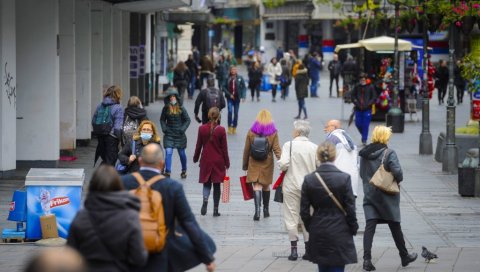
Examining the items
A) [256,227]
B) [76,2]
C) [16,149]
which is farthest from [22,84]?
[256,227]

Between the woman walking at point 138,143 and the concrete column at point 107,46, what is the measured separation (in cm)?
1635

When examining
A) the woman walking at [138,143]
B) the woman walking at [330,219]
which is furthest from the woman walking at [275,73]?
the woman walking at [330,219]

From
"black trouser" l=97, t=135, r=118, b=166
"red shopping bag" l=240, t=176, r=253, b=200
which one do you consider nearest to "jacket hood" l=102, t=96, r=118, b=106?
"black trouser" l=97, t=135, r=118, b=166

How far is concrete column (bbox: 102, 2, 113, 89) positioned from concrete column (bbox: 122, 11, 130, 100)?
4089 mm

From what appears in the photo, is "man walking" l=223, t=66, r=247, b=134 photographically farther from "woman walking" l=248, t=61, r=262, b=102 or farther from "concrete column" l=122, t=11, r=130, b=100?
"woman walking" l=248, t=61, r=262, b=102

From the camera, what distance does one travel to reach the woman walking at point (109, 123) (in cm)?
1880

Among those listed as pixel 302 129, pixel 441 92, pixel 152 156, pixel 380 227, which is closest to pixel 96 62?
pixel 380 227

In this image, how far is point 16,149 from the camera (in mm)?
22688

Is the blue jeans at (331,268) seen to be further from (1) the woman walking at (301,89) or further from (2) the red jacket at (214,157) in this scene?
(1) the woman walking at (301,89)

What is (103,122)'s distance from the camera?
19.1 m

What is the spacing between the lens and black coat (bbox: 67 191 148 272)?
7.48 metres

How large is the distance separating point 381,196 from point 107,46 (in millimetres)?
20301

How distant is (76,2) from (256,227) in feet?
43.1

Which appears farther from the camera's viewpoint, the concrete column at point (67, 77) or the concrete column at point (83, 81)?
the concrete column at point (83, 81)
